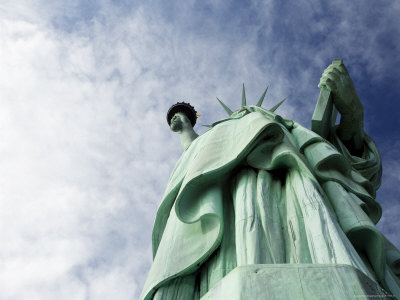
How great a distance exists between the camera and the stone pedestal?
2365 millimetres

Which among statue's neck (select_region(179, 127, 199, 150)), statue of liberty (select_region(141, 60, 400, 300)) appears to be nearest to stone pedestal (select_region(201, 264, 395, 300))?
statue of liberty (select_region(141, 60, 400, 300))

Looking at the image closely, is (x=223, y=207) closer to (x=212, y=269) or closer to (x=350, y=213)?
(x=212, y=269)

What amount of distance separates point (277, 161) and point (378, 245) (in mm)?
1294

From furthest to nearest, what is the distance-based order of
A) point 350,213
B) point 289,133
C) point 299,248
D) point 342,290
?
point 289,133 → point 350,213 → point 299,248 → point 342,290

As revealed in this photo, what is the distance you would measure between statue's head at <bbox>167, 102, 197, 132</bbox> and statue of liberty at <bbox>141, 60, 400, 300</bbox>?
203 cm

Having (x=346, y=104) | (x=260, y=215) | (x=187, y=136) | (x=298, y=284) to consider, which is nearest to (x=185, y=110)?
(x=187, y=136)

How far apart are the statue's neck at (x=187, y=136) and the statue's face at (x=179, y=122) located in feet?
0.38

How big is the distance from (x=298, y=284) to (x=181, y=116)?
5.92 m

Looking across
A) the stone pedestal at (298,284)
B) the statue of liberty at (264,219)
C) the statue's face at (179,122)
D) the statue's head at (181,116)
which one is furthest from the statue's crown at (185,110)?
the stone pedestal at (298,284)

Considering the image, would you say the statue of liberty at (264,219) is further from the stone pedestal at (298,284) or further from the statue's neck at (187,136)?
the statue's neck at (187,136)

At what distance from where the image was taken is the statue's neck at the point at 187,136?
7453 mm

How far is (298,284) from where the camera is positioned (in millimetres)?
2422

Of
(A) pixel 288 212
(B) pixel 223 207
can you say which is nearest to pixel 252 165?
(B) pixel 223 207

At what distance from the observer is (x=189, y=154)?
19.8 feet
